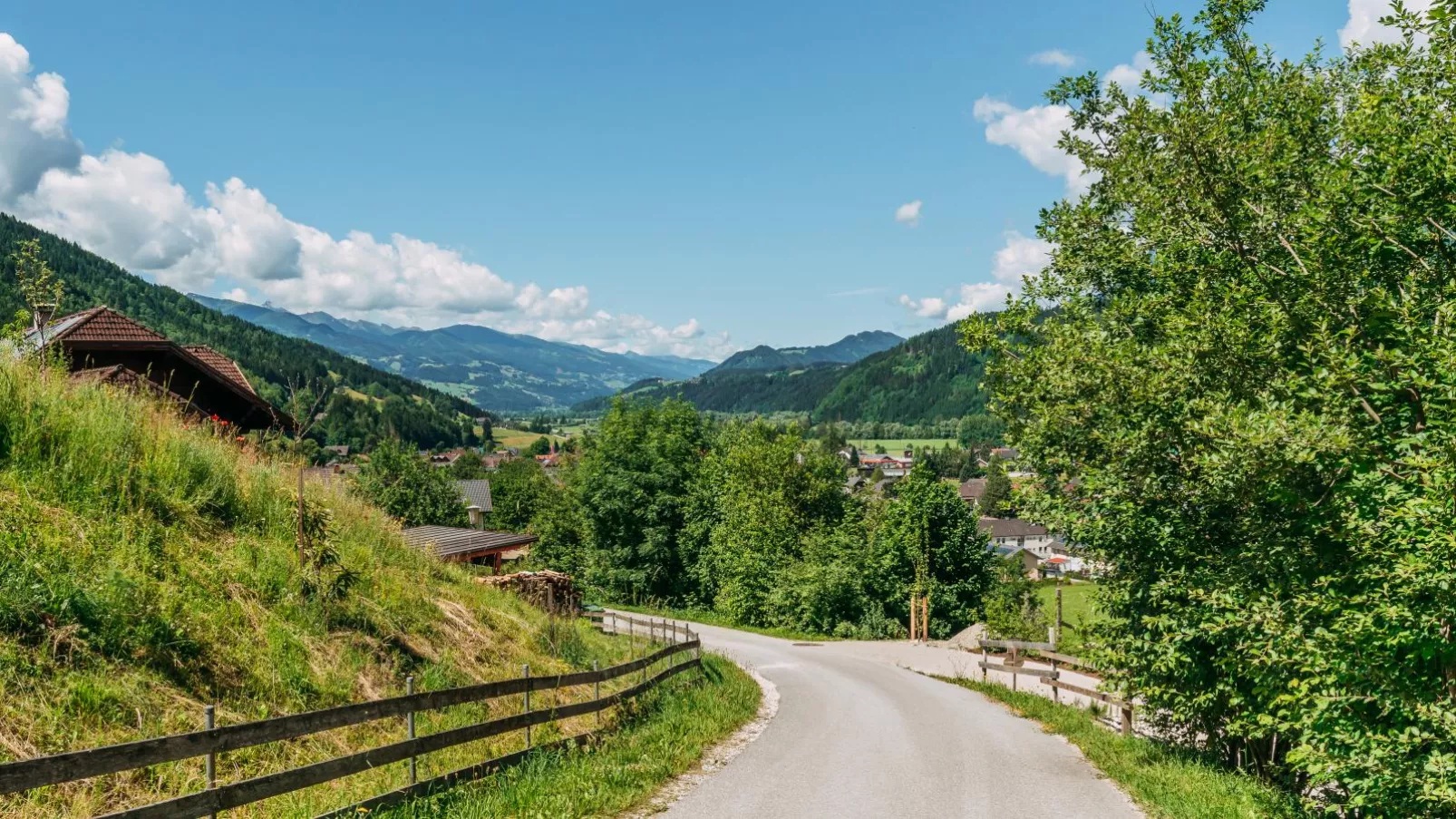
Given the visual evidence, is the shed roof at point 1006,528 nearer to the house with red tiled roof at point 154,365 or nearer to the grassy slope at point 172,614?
the house with red tiled roof at point 154,365

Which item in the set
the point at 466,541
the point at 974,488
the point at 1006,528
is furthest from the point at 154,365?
the point at 974,488

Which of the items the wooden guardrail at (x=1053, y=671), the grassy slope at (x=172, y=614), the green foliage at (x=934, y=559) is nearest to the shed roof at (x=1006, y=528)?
the green foliage at (x=934, y=559)

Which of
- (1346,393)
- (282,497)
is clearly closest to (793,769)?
(1346,393)

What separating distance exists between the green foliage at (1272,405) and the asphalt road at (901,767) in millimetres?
2086

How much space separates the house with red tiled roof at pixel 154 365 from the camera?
64.1ft

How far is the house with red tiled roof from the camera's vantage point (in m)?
19.5

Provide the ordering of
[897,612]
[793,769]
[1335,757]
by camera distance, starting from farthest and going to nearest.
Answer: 1. [897,612]
2. [793,769]
3. [1335,757]

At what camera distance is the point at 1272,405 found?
833cm

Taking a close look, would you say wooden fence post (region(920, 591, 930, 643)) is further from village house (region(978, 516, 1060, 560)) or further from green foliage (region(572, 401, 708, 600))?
village house (region(978, 516, 1060, 560))

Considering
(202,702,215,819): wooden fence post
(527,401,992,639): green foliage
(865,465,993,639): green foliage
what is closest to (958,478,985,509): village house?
(527,401,992,639): green foliage

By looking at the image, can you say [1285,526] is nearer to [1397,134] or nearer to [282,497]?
[1397,134]

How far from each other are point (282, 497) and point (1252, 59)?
18732 mm

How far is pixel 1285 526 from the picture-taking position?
995cm

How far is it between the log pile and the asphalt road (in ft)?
28.9
